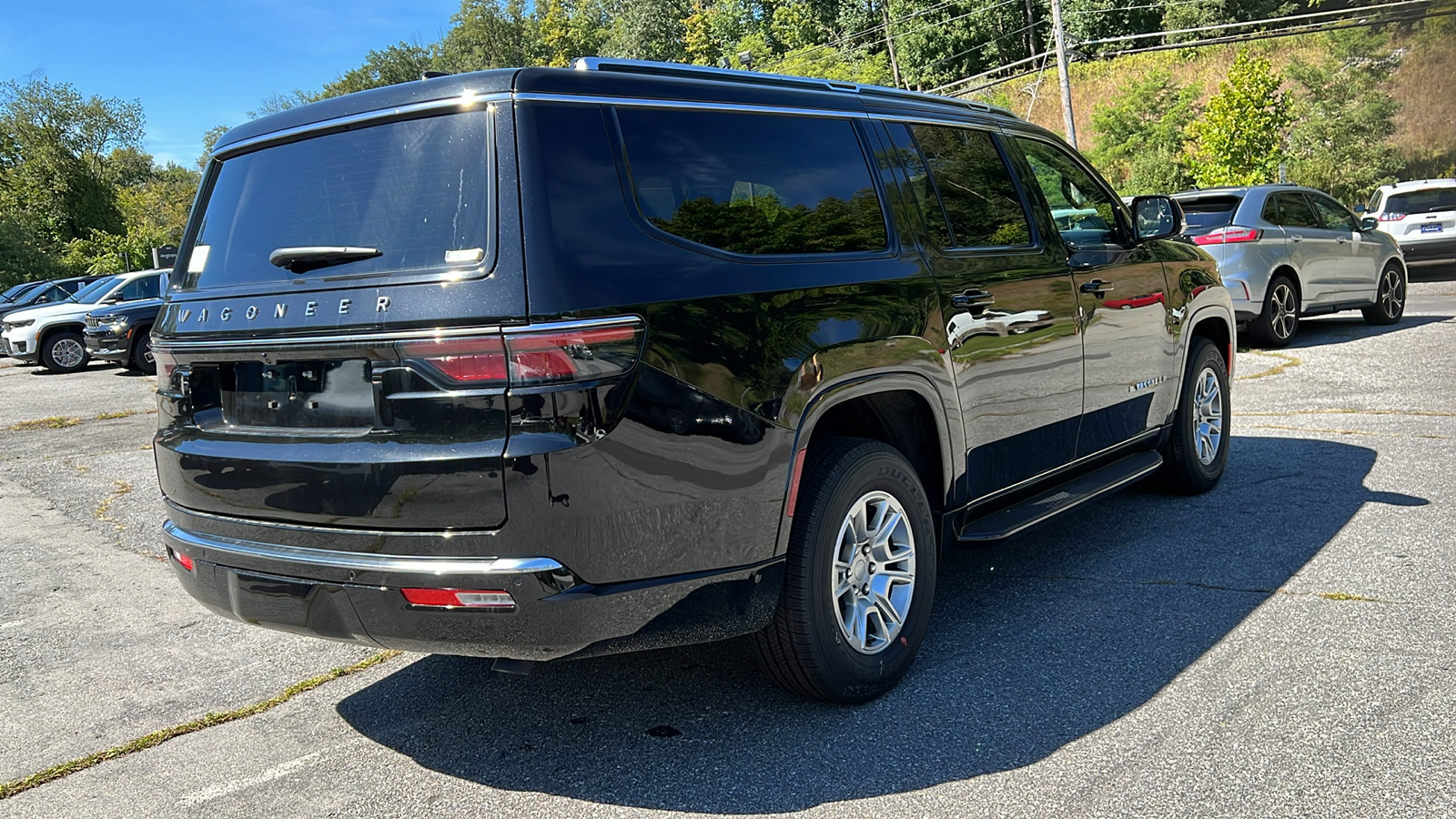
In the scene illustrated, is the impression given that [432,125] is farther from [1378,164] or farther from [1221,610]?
[1378,164]

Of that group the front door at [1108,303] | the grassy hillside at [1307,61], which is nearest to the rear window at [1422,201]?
the grassy hillside at [1307,61]

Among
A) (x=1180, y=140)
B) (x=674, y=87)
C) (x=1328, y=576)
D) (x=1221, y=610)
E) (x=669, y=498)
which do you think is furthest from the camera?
(x=1180, y=140)

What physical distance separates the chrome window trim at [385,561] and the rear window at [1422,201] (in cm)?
1999

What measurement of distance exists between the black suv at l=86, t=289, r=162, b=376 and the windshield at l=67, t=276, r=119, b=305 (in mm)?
2270

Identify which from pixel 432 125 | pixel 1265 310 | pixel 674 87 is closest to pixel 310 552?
pixel 432 125

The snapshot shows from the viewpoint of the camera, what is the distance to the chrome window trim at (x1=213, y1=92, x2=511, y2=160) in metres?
2.86

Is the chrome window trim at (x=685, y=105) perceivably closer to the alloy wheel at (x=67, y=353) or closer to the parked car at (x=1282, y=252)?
the parked car at (x=1282, y=252)

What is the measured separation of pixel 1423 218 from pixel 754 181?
61.8 feet

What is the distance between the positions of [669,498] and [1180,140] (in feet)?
121

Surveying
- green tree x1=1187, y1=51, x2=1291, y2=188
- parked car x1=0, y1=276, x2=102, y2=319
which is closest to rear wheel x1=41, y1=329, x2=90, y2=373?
parked car x1=0, y1=276, x2=102, y2=319

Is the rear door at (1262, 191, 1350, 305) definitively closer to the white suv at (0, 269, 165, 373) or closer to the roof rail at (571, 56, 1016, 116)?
the roof rail at (571, 56, 1016, 116)

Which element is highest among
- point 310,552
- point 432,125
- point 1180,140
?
point 1180,140

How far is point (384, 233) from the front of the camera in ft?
9.56

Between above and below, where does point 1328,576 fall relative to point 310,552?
below
